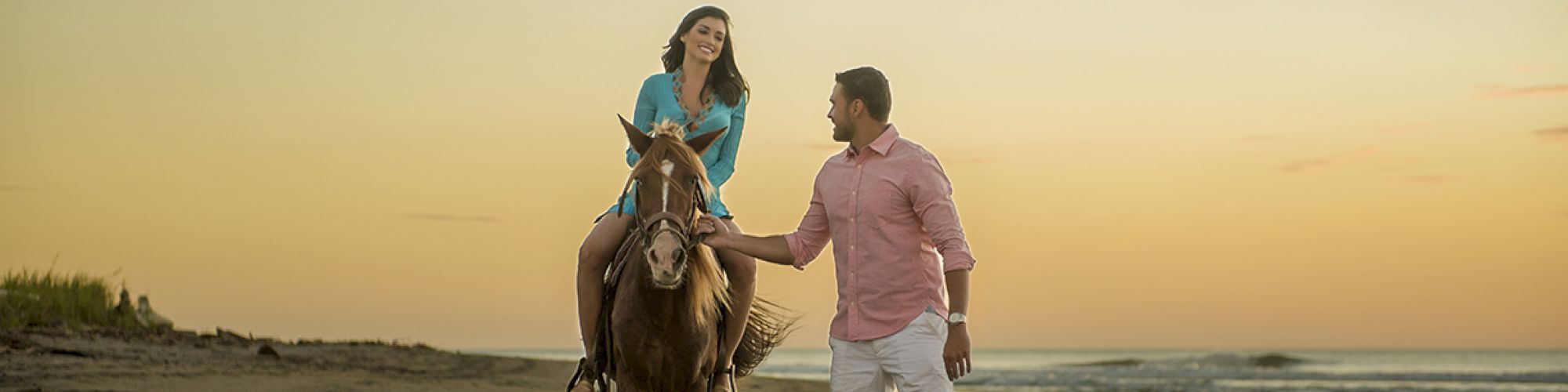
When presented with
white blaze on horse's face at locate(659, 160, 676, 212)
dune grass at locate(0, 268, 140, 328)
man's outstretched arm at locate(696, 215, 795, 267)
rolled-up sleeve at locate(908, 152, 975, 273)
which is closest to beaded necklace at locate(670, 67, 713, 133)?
white blaze on horse's face at locate(659, 160, 676, 212)

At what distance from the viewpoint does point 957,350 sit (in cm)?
370

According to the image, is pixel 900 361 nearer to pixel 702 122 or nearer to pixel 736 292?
pixel 736 292

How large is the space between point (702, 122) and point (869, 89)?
199 cm

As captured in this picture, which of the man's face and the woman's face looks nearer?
the man's face

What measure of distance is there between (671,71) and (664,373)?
163 centimetres

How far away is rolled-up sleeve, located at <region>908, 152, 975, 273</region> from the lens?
3719 mm

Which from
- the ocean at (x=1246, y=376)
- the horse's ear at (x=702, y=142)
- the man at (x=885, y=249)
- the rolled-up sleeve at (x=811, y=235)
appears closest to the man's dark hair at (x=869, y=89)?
the man at (x=885, y=249)

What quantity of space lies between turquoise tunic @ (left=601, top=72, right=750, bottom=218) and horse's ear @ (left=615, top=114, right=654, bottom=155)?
55 cm

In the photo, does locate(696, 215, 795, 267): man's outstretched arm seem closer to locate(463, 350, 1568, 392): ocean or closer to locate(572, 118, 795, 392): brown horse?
locate(572, 118, 795, 392): brown horse

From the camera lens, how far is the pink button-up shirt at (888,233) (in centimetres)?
388

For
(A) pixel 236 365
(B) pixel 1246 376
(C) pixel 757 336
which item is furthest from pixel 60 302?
(B) pixel 1246 376

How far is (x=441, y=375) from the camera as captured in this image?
1152cm

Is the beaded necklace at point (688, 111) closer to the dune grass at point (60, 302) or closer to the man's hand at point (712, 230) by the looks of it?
the man's hand at point (712, 230)

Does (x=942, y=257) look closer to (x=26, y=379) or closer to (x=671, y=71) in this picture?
(x=671, y=71)
